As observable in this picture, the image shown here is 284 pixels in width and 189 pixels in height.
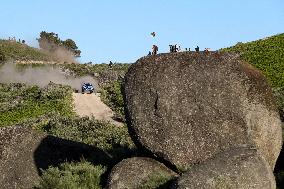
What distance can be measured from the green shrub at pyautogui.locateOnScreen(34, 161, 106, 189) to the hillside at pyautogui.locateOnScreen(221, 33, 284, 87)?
3103 centimetres

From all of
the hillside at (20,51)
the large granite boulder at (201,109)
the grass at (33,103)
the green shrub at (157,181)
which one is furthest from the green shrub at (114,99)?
the hillside at (20,51)

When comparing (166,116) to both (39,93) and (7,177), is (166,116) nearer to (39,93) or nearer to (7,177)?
(7,177)

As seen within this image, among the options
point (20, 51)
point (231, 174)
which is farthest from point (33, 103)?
point (20, 51)

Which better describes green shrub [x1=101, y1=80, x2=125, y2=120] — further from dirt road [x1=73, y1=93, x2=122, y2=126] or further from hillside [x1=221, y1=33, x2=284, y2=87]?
hillside [x1=221, y1=33, x2=284, y2=87]

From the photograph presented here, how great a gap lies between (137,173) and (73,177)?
1.89 meters

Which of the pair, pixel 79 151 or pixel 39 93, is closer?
pixel 79 151

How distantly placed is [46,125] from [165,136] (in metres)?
20.5

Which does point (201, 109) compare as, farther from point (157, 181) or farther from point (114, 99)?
point (114, 99)

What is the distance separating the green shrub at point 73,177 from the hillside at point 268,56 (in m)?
31.0

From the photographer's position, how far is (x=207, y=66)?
49.8 ft

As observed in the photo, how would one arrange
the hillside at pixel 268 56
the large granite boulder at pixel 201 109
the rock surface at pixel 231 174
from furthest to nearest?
the hillside at pixel 268 56 < the large granite boulder at pixel 201 109 < the rock surface at pixel 231 174

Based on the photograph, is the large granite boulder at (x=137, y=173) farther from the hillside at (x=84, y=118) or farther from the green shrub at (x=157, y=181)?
the hillside at (x=84, y=118)

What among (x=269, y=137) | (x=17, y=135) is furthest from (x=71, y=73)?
(x=269, y=137)

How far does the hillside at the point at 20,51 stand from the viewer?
100.0 m
